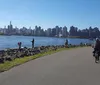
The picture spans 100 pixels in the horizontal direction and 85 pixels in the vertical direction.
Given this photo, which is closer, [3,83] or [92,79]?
[3,83]

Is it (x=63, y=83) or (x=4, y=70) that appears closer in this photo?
(x=63, y=83)

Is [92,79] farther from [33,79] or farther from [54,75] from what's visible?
[33,79]

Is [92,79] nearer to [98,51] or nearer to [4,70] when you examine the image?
[4,70]

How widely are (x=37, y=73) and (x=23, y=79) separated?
57.0 inches

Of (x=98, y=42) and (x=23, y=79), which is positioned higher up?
(x=98, y=42)

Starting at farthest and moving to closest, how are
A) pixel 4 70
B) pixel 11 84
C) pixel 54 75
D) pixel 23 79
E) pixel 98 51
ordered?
1. pixel 98 51
2. pixel 4 70
3. pixel 54 75
4. pixel 23 79
5. pixel 11 84

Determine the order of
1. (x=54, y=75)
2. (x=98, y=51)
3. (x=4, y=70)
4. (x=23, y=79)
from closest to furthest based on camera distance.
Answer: (x=23, y=79) < (x=54, y=75) < (x=4, y=70) < (x=98, y=51)

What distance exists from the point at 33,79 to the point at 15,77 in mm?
804

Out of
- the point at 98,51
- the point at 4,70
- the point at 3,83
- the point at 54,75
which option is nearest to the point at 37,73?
the point at 54,75

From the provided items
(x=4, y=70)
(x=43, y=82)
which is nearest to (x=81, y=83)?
(x=43, y=82)

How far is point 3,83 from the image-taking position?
334 inches

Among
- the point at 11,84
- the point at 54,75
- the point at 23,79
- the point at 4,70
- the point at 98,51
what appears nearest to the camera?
the point at 11,84

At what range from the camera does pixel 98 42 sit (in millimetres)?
16141

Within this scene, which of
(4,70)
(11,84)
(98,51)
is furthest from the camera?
(98,51)
